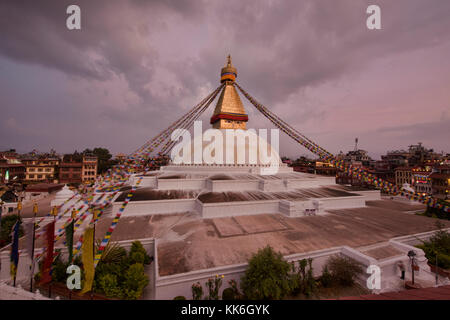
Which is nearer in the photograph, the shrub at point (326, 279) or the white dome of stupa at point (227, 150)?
the shrub at point (326, 279)

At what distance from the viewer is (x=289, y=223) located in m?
10.8

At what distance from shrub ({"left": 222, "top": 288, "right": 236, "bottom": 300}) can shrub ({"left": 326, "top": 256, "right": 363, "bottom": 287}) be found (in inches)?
150

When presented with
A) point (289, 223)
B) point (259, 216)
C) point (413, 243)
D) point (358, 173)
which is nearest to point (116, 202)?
point (259, 216)

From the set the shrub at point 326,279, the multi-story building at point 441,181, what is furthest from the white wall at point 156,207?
the multi-story building at point 441,181

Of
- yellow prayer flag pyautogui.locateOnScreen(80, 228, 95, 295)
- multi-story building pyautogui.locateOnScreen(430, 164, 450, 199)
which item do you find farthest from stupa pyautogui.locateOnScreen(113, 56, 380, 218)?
multi-story building pyautogui.locateOnScreen(430, 164, 450, 199)

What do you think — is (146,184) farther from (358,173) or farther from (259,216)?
(358,173)

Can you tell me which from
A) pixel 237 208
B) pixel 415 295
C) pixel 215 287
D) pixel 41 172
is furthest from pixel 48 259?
pixel 41 172

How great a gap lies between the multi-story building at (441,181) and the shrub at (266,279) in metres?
38.1

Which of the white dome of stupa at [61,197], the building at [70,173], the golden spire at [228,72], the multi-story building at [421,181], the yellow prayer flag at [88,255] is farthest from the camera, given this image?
the building at [70,173]

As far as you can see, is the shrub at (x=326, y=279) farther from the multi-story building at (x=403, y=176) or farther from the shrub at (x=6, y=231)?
the multi-story building at (x=403, y=176)

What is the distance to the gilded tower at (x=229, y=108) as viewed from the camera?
2188 cm

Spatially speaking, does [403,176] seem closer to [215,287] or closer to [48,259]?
[215,287]

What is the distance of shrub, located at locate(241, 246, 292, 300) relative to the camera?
17.9 feet
